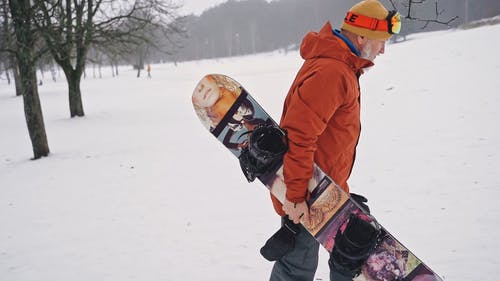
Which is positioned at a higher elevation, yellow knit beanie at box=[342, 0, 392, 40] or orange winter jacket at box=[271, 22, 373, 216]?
yellow knit beanie at box=[342, 0, 392, 40]

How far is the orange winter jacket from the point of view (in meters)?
1.44

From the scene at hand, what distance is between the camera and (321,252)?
121 inches

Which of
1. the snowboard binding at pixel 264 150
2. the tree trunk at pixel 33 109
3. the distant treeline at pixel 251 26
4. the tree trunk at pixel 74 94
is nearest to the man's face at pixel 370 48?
the snowboard binding at pixel 264 150

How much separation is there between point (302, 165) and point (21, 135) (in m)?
11.7

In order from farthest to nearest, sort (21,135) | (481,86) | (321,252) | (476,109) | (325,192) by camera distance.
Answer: (21,135) → (481,86) → (476,109) → (321,252) → (325,192)

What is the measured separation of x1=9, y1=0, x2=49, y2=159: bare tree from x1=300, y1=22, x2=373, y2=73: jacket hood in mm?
6773

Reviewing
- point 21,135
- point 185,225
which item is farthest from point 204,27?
point 185,225

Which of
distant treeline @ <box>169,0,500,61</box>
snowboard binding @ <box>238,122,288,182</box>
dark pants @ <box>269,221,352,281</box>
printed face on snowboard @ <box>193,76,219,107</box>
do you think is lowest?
dark pants @ <box>269,221,352,281</box>

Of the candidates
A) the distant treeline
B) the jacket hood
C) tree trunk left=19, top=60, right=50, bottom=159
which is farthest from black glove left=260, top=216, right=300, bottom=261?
the distant treeline

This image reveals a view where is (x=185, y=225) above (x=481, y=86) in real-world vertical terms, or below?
below

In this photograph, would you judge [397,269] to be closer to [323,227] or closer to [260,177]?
[323,227]

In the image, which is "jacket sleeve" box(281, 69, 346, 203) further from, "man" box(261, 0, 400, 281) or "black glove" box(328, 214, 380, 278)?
"black glove" box(328, 214, 380, 278)

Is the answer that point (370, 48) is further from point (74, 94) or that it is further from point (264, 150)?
point (74, 94)

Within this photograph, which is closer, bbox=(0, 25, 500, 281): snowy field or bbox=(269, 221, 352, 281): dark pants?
bbox=(269, 221, 352, 281): dark pants
